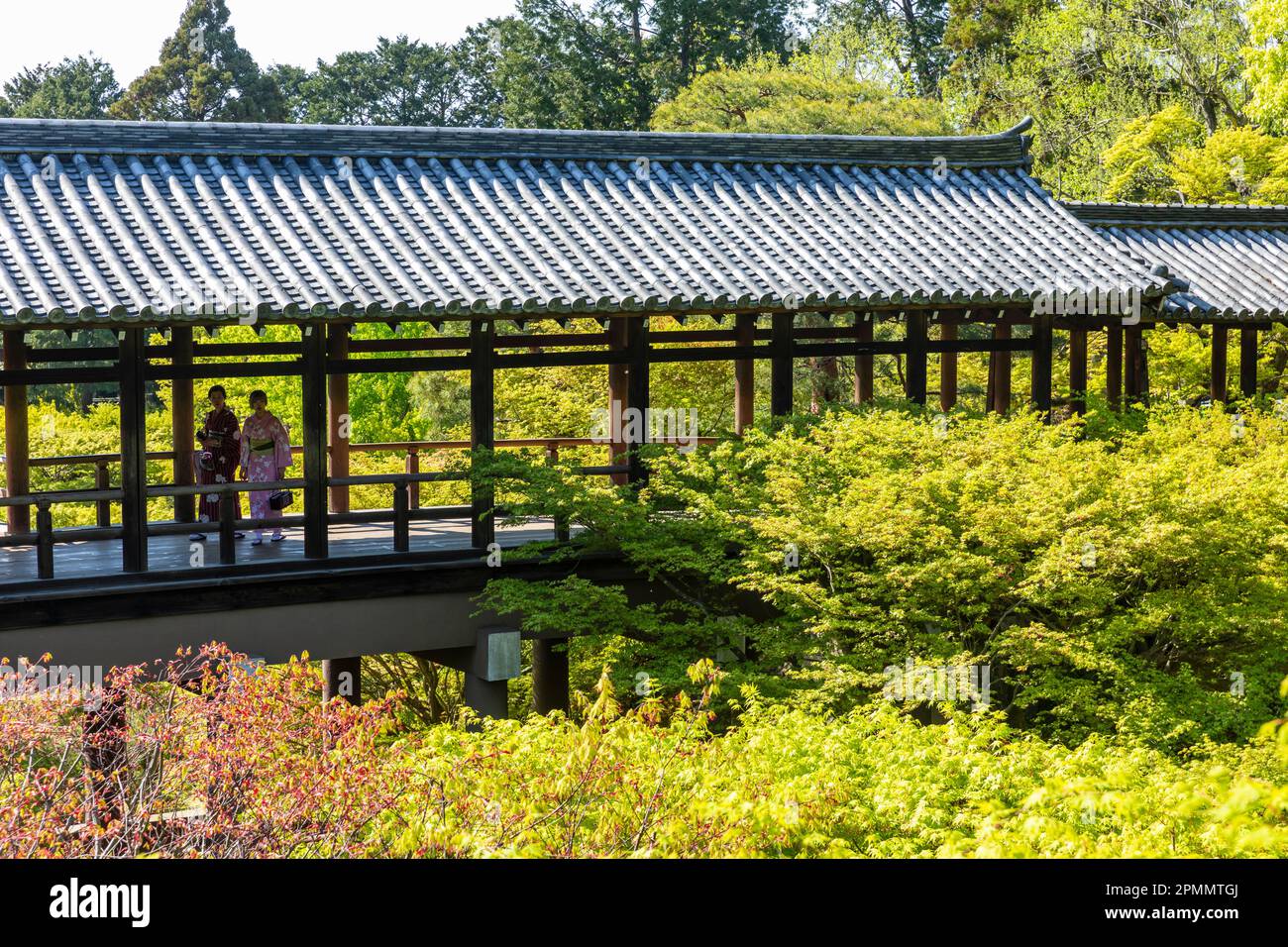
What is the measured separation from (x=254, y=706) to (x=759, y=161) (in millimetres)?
10895

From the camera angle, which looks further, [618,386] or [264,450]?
[618,386]

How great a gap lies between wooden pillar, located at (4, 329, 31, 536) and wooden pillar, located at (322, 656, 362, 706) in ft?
11.7

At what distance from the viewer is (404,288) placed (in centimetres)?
1294

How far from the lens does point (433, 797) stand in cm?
742

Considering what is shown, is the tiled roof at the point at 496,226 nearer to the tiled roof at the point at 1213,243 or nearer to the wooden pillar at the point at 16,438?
the wooden pillar at the point at 16,438

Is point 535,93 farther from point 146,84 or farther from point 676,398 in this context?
point 676,398

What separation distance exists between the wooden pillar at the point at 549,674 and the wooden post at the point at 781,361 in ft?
10.5

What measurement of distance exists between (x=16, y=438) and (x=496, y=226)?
515cm

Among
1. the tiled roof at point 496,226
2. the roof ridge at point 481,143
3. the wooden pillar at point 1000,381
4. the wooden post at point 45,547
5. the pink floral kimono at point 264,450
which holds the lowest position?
the wooden post at point 45,547

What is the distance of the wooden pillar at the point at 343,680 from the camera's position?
52.8 feet

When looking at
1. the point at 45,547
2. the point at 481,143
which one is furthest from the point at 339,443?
the point at 45,547

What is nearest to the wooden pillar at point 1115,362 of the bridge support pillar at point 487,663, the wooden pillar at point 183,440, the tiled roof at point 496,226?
the tiled roof at point 496,226

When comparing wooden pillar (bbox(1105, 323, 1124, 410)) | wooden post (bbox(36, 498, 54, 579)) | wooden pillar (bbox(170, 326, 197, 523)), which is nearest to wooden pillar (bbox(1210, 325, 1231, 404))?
wooden pillar (bbox(1105, 323, 1124, 410))

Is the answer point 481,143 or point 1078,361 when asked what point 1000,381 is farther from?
point 481,143
